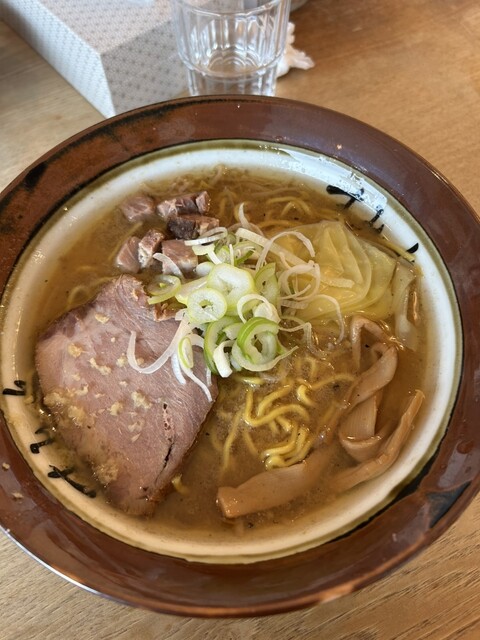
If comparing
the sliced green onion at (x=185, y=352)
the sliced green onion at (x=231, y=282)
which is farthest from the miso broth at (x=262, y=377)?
the sliced green onion at (x=231, y=282)

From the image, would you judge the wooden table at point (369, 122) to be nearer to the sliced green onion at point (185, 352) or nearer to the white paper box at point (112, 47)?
the white paper box at point (112, 47)

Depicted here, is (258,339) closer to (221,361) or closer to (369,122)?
(221,361)

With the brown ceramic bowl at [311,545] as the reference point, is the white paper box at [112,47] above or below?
above

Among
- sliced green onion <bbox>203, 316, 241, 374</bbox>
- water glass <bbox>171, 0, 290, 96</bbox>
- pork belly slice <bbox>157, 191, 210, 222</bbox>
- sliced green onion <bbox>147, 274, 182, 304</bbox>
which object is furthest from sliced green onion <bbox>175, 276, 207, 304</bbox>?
water glass <bbox>171, 0, 290, 96</bbox>

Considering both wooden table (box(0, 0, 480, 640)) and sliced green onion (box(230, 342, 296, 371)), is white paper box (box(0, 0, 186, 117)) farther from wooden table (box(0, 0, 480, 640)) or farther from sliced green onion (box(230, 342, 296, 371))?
sliced green onion (box(230, 342, 296, 371))

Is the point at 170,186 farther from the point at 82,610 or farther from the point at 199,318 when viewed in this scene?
the point at 82,610
